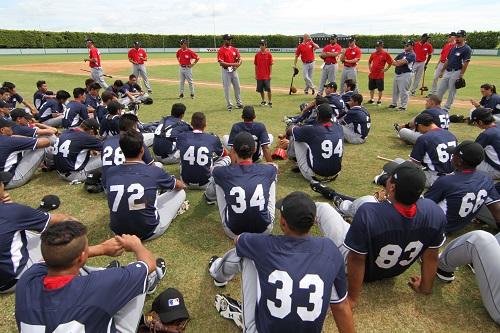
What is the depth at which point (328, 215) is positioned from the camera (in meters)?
4.84

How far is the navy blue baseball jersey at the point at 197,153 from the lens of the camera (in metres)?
6.94

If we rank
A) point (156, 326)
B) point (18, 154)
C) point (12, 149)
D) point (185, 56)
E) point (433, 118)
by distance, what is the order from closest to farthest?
point (156, 326) < point (12, 149) < point (18, 154) < point (433, 118) < point (185, 56)

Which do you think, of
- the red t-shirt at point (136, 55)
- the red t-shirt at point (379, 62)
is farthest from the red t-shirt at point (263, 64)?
the red t-shirt at point (136, 55)

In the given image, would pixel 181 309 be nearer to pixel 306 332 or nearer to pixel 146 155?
pixel 306 332

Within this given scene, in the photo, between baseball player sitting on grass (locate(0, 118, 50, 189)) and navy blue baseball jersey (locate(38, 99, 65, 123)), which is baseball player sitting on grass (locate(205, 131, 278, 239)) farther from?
navy blue baseball jersey (locate(38, 99, 65, 123))

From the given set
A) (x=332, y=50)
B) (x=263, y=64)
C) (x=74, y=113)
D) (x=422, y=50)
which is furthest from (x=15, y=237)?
(x=422, y=50)

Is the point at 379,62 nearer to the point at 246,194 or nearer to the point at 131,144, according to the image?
the point at 246,194

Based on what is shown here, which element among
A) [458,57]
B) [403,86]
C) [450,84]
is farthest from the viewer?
[403,86]

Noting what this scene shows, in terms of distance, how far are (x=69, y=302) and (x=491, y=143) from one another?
318 inches

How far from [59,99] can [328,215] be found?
36.2ft

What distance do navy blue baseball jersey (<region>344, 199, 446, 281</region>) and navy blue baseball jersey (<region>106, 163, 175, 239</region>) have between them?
3.14m

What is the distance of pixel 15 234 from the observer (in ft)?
13.4

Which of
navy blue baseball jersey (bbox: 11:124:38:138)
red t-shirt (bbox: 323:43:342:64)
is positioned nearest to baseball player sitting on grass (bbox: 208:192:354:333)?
navy blue baseball jersey (bbox: 11:124:38:138)

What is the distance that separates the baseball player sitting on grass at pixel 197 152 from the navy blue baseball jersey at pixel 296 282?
405cm
